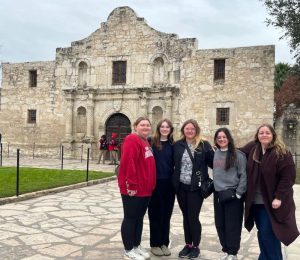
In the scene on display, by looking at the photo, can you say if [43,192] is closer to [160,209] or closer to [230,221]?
[160,209]

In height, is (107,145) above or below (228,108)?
below

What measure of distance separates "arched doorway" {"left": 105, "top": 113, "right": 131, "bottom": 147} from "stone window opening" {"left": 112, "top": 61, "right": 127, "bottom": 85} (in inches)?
68.4

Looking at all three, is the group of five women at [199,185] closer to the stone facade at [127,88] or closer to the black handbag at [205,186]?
the black handbag at [205,186]

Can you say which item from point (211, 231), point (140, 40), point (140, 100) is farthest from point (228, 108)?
point (211, 231)

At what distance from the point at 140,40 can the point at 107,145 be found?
5627mm

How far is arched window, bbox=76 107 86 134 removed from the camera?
2131cm

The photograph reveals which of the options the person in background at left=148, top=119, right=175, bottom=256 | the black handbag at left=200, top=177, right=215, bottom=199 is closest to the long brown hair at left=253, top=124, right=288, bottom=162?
the black handbag at left=200, top=177, right=215, bottom=199

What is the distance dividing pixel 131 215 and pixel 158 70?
51.2ft

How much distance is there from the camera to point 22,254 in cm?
498

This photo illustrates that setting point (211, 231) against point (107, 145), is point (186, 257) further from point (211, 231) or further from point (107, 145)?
point (107, 145)

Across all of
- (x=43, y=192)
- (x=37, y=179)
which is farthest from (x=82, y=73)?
(x=43, y=192)

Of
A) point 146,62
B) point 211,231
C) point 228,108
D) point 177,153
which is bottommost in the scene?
point 211,231

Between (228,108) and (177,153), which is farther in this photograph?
(228,108)

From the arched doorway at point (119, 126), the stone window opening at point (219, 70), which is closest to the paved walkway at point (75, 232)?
the stone window opening at point (219, 70)
